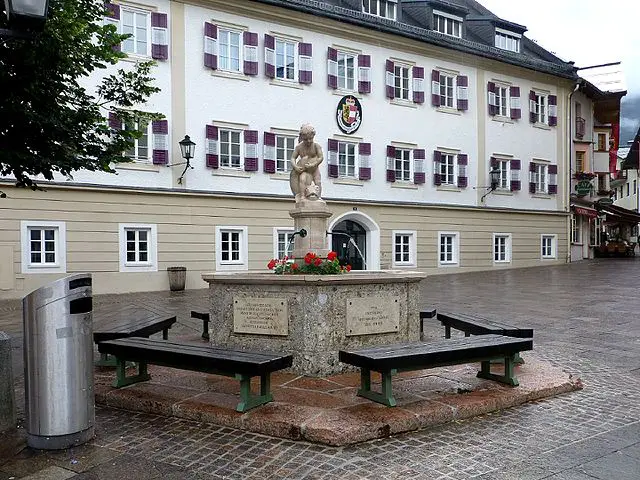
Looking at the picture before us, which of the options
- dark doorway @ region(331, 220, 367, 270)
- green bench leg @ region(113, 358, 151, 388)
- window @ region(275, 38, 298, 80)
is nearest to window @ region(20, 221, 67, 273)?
window @ region(275, 38, 298, 80)

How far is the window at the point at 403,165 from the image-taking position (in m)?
26.0

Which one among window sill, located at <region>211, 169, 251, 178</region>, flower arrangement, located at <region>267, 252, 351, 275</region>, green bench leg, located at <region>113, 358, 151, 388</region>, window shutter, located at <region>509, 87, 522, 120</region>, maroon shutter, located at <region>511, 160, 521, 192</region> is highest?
window shutter, located at <region>509, 87, 522, 120</region>

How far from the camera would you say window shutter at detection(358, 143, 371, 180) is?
2477 cm

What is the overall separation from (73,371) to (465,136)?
25.3m

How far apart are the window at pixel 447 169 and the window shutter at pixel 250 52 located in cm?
944

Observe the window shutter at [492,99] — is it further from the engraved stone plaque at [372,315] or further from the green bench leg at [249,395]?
the green bench leg at [249,395]

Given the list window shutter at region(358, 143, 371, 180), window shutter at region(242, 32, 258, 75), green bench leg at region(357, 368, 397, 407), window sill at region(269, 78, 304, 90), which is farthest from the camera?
window shutter at region(358, 143, 371, 180)

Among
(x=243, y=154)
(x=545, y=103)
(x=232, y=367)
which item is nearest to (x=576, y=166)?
(x=545, y=103)

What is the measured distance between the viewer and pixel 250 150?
72.6 ft

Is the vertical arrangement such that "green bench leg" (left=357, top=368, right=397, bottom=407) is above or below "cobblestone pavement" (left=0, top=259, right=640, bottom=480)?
above

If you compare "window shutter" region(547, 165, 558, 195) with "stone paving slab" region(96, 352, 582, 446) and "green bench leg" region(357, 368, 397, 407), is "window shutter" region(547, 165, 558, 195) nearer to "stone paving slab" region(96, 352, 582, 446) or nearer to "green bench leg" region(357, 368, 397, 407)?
"stone paving slab" region(96, 352, 582, 446)

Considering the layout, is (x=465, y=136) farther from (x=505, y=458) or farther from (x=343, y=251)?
(x=505, y=458)

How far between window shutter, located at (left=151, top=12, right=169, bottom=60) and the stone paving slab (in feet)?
50.6

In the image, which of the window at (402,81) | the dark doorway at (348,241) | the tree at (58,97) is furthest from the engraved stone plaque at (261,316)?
the window at (402,81)
